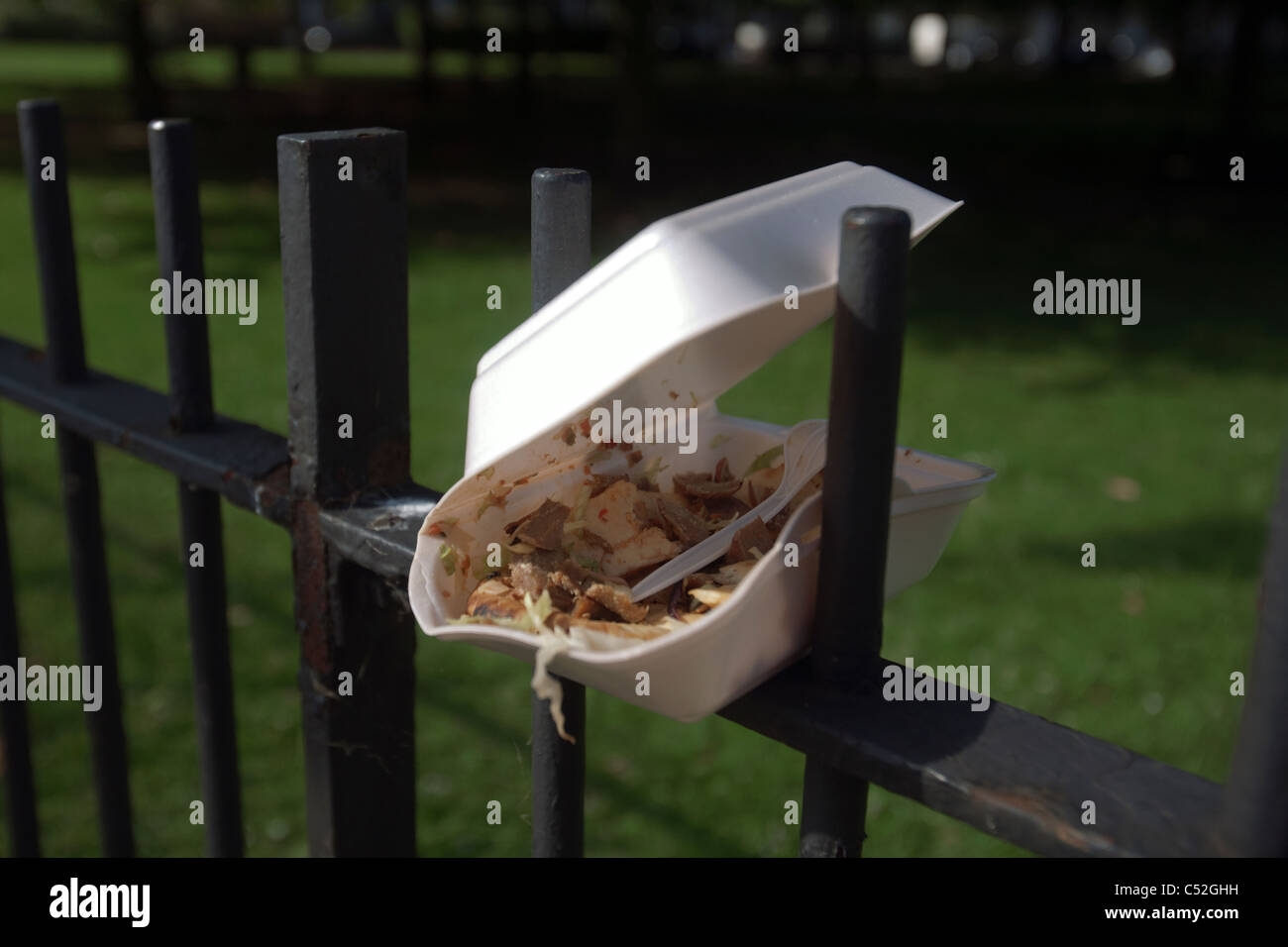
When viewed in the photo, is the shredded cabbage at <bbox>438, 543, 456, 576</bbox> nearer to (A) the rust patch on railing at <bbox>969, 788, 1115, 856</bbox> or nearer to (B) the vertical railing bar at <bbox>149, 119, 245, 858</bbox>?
(A) the rust patch on railing at <bbox>969, 788, 1115, 856</bbox>

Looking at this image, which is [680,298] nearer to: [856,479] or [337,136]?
[856,479]

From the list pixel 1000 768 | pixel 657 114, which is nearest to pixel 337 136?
pixel 1000 768

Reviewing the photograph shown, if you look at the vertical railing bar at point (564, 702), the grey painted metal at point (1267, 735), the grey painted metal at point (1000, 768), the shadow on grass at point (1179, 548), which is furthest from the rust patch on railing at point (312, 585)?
the shadow on grass at point (1179, 548)

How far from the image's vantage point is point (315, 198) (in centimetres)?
128

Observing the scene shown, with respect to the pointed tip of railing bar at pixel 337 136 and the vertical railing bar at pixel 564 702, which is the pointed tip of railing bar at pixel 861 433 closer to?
the vertical railing bar at pixel 564 702

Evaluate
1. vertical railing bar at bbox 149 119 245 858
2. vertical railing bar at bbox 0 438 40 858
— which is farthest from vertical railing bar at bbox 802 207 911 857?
vertical railing bar at bbox 0 438 40 858

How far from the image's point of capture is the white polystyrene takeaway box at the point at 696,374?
2.74ft

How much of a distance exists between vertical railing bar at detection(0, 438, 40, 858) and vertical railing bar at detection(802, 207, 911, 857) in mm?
1432

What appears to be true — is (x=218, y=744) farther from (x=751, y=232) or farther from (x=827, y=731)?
(x=751, y=232)

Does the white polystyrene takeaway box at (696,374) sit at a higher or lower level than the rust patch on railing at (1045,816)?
higher

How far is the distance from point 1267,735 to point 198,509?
126cm

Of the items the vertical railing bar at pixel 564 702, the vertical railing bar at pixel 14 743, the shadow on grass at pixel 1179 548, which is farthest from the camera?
the shadow on grass at pixel 1179 548

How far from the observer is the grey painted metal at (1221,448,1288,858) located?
2.32 ft
